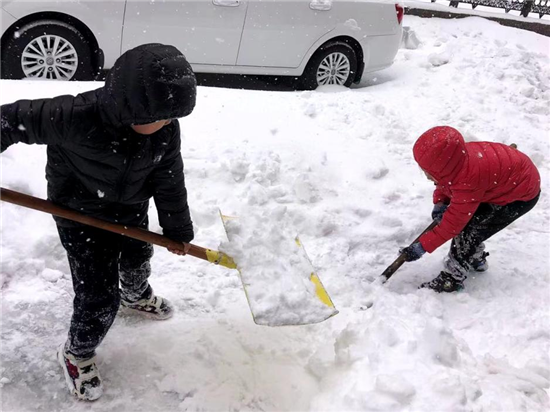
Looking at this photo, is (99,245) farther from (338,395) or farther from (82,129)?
(338,395)

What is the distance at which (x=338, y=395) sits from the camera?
8.09 feet

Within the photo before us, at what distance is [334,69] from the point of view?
5969 millimetres

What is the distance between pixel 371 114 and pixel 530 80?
2.72 metres

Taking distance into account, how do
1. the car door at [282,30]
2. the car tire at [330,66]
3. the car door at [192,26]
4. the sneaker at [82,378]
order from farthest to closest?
the car tire at [330,66] < the car door at [282,30] < the car door at [192,26] < the sneaker at [82,378]

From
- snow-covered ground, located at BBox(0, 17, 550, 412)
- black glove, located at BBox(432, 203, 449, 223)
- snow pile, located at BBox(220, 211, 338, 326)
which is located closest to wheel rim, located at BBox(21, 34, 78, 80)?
snow-covered ground, located at BBox(0, 17, 550, 412)

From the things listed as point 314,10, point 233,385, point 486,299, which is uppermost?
point 314,10

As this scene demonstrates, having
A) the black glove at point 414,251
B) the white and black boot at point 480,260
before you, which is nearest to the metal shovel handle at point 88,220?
the black glove at point 414,251

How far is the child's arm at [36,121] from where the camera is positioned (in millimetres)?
1855

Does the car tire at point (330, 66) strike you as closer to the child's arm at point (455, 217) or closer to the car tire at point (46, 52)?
the car tire at point (46, 52)

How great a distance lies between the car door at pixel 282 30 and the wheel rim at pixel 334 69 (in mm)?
294

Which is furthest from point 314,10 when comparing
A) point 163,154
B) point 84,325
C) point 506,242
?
point 84,325

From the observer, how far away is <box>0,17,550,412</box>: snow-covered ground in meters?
2.48

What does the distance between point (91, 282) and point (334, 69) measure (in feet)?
14.5

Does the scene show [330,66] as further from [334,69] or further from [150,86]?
[150,86]
